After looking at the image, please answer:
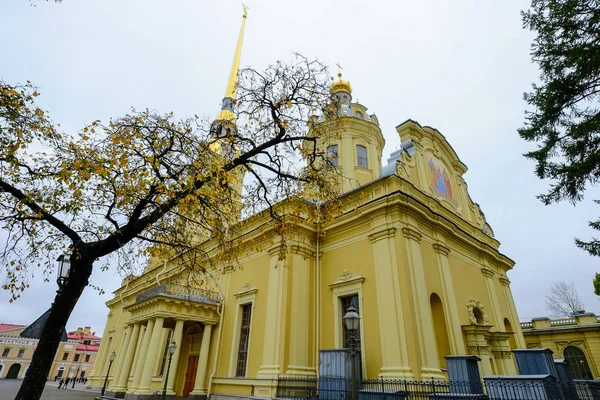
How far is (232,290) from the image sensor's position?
16.9 m

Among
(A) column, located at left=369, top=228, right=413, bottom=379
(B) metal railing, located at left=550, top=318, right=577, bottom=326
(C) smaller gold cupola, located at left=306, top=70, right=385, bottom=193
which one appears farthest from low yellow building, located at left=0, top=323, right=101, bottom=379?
(B) metal railing, located at left=550, top=318, right=577, bottom=326

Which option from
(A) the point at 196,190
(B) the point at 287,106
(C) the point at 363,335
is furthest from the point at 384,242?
(A) the point at 196,190

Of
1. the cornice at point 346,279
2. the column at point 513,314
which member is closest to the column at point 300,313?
the cornice at point 346,279

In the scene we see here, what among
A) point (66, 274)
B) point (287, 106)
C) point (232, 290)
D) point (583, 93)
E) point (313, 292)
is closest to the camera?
point (66, 274)

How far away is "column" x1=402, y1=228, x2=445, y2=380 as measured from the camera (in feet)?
35.7

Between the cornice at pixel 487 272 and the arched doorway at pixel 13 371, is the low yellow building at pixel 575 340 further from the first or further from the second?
the arched doorway at pixel 13 371

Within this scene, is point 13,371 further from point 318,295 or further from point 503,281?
point 503,281

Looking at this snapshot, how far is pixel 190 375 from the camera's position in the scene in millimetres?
17500

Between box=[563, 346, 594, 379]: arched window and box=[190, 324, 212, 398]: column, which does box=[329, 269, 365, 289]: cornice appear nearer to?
box=[190, 324, 212, 398]: column

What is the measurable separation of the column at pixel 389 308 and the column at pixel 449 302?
2.96m

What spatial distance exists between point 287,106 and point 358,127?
1250cm

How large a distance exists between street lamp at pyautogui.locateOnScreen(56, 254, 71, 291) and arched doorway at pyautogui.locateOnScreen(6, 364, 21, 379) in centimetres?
6345

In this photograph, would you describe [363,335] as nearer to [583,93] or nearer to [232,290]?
[232,290]

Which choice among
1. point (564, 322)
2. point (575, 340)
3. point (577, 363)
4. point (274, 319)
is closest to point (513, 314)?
point (575, 340)
